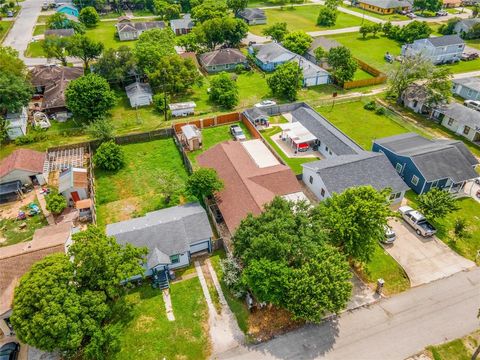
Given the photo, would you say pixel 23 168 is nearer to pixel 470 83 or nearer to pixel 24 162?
pixel 24 162

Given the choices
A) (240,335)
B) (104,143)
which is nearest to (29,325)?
(240,335)

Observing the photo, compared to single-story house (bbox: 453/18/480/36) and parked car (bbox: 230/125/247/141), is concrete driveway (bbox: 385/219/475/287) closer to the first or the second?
parked car (bbox: 230/125/247/141)

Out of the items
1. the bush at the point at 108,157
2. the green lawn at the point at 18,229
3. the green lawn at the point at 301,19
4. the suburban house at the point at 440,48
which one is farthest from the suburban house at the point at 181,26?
the green lawn at the point at 18,229

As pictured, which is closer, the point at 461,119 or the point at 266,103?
the point at 461,119

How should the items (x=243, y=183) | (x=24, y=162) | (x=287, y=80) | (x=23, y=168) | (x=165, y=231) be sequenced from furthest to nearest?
1. (x=287, y=80)
2. (x=24, y=162)
3. (x=23, y=168)
4. (x=243, y=183)
5. (x=165, y=231)

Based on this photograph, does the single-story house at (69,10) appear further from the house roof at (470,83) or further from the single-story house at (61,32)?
the house roof at (470,83)

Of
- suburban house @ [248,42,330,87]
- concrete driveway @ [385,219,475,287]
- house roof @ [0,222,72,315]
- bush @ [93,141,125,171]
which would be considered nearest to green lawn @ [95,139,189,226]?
bush @ [93,141,125,171]

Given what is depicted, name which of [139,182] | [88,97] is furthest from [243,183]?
[88,97]
